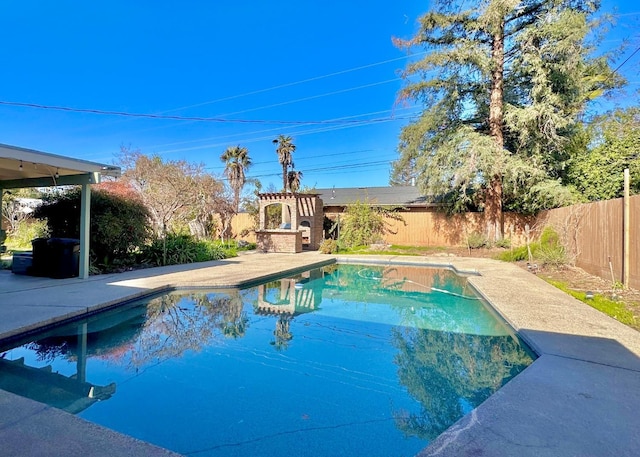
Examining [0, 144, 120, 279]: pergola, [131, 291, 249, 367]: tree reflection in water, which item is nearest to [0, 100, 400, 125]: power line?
[0, 144, 120, 279]: pergola

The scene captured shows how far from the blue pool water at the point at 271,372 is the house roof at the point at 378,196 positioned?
1151 centimetres

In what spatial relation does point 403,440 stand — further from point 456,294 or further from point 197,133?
point 197,133

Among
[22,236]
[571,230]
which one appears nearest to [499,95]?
[571,230]

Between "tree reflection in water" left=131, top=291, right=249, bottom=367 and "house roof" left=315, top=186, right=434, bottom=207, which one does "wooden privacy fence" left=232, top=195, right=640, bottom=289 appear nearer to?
"house roof" left=315, top=186, right=434, bottom=207

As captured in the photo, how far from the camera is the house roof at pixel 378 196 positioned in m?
17.9

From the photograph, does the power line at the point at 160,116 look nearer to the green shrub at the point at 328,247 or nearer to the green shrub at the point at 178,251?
the green shrub at the point at 178,251

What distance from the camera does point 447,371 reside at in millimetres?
3916

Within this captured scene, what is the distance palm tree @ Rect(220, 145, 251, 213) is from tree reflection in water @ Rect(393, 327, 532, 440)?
20.8 m

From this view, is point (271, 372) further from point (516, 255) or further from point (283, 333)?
point (516, 255)

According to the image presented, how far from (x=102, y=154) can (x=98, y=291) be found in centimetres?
1676

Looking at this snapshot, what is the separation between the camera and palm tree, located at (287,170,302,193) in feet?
80.8

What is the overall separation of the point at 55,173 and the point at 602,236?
12.5 meters

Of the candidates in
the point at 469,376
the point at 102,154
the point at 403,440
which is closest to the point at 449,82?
the point at 469,376

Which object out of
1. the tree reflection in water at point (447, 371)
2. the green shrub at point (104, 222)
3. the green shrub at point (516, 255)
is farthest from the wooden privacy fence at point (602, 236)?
the green shrub at point (104, 222)
